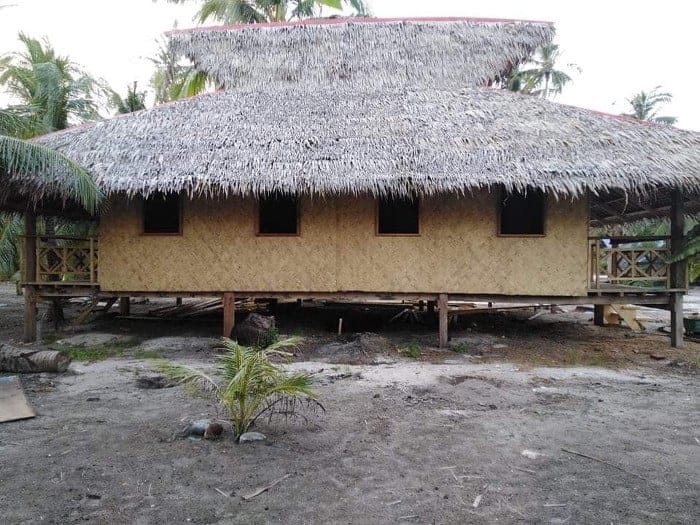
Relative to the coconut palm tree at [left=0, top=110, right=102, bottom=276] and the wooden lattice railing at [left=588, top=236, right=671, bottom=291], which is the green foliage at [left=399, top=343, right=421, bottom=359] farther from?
the coconut palm tree at [left=0, top=110, right=102, bottom=276]

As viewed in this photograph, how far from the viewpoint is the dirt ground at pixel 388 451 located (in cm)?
287

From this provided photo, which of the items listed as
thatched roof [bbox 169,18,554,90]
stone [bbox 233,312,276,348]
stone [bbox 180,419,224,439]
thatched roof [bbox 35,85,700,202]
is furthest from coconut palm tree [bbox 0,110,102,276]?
stone [bbox 180,419,224,439]

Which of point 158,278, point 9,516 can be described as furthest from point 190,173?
point 9,516

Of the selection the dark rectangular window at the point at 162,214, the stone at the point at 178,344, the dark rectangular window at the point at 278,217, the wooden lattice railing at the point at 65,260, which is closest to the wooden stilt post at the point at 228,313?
the stone at the point at 178,344

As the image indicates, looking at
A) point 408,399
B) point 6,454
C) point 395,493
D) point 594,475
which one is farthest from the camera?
point 408,399

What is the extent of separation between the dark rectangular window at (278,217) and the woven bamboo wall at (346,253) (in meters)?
0.39

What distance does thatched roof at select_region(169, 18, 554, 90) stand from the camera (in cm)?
962

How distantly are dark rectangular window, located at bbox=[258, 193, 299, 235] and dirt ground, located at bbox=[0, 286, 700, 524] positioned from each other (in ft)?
8.81

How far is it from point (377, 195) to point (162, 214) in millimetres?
4175

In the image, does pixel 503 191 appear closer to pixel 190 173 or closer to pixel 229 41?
pixel 190 173

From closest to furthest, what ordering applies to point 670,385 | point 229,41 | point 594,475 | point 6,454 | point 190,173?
point 594,475 < point 6,454 < point 670,385 < point 190,173 < point 229,41

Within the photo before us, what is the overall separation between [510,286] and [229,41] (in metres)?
8.06

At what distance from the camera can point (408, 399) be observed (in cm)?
510

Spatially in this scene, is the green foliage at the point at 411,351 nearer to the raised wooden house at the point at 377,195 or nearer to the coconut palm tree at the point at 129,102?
the raised wooden house at the point at 377,195
